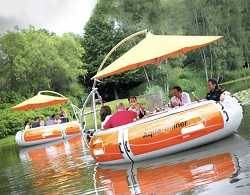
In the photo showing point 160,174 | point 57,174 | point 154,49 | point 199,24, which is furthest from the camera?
point 199,24

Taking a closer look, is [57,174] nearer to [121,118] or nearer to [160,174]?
[121,118]

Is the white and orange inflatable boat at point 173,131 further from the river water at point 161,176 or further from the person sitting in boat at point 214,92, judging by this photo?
the person sitting in boat at point 214,92

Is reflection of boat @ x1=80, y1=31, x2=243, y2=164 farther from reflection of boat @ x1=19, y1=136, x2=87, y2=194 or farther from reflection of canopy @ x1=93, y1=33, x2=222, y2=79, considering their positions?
reflection of canopy @ x1=93, y1=33, x2=222, y2=79

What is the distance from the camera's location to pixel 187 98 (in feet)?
57.1

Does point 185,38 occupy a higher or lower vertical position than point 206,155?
higher

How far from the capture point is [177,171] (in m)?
12.8

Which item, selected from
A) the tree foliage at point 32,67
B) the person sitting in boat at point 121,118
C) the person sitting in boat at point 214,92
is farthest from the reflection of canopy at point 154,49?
the tree foliage at point 32,67

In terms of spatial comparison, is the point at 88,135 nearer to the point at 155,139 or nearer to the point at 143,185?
the point at 155,139

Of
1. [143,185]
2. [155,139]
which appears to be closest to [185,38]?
[155,139]

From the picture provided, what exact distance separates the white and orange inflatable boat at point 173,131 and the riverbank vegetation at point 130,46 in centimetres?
3214

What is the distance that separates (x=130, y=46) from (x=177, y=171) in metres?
51.3

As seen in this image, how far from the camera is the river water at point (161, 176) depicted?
10648 millimetres

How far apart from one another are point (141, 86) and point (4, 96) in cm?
1733

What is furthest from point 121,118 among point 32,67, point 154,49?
point 32,67
